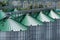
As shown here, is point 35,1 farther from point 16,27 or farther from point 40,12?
point 16,27

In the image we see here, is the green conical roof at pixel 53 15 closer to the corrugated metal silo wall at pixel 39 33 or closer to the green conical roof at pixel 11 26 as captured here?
the corrugated metal silo wall at pixel 39 33

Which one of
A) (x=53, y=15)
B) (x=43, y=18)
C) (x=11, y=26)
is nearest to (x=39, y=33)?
(x=43, y=18)

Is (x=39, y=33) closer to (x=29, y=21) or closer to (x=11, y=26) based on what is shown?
(x=29, y=21)

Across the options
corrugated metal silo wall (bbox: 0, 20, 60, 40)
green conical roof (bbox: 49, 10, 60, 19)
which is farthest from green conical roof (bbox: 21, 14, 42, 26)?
green conical roof (bbox: 49, 10, 60, 19)

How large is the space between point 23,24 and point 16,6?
0.44 m

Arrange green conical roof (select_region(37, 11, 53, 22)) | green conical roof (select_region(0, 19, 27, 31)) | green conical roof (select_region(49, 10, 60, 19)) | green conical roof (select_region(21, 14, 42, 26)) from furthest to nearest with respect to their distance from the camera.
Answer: green conical roof (select_region(49, 10, 60, 19)) < green conical roof (select_region(37, 11, 53, 22)) < green conical roof (select_region(21, 14, 42, 26)) < green conical roof (select_region(0, 19, 27, 31))

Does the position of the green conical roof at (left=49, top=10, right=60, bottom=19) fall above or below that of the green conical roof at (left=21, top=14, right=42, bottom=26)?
above

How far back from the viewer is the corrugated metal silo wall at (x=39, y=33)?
7.09ft

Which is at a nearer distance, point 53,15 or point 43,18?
point 43,18

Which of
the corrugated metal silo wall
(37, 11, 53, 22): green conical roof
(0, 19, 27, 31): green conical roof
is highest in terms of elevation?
(37, 11, 53, 22): green conical roof

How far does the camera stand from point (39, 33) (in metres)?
2.48

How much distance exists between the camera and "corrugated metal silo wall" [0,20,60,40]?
85.1 inches

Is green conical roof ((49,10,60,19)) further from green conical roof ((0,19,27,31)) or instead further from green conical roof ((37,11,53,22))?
green conical roof ((0,19,27,31))

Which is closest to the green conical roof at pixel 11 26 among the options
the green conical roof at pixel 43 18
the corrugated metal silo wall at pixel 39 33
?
the corrugated metal silo wall at pixel 39 33
